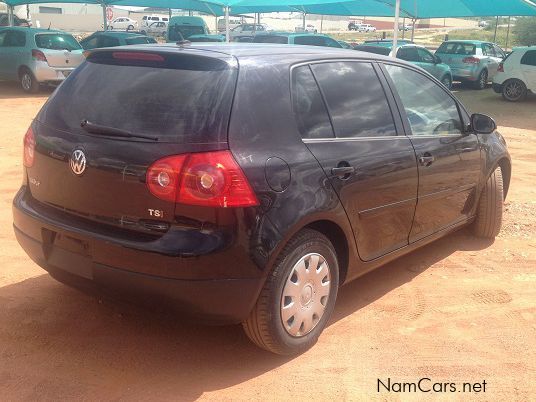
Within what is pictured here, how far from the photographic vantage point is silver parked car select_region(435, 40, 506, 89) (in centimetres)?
1895

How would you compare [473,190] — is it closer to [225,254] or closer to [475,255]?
[475,255]

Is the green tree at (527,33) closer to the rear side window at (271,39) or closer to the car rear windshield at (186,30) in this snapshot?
the car rear windshield at (186,30)

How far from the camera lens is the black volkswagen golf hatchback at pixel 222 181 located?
2766 millimetres

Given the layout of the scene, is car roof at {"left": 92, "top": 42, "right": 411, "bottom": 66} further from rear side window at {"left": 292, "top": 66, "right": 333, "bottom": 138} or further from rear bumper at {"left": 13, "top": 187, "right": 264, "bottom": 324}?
rear bumper at {"left": 13, "top": 187, "right": 264, "bottom": 324}

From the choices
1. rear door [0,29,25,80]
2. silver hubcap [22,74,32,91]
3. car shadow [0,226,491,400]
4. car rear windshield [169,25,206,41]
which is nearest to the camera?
car shadow [0,226,491,400]

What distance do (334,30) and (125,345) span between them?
72.2m

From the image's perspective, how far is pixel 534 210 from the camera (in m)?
6.12

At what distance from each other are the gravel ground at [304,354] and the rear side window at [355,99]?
3.75 feet

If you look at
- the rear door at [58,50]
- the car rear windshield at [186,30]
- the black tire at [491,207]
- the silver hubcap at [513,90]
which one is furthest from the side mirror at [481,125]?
the car rear windshield at [186,30]

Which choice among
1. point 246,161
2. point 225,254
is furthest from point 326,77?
point 225,254

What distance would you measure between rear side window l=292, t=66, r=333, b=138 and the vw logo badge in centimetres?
109

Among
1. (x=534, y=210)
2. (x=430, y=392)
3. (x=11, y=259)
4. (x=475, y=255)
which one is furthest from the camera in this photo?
(x=534, y=210)

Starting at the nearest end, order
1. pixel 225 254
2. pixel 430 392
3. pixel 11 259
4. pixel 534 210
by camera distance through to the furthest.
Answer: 1. pixel 225 254
2. pixel 430 392
3. pixel 11 259
4. pixel 534 210

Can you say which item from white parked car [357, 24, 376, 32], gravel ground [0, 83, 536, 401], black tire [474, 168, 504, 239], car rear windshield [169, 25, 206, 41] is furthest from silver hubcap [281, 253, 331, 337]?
white parked car [357, 24, 376, 32]
